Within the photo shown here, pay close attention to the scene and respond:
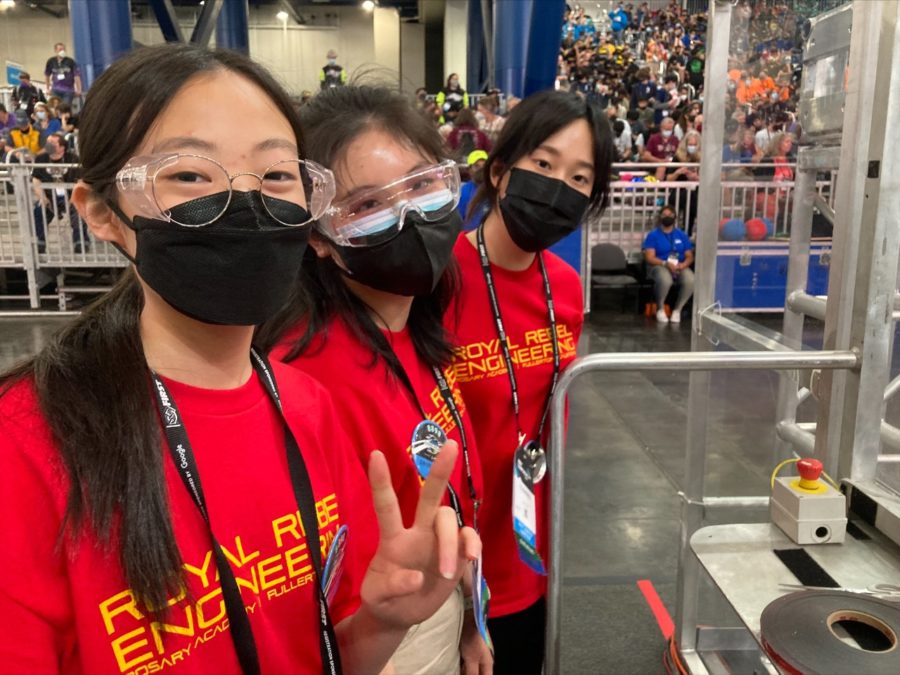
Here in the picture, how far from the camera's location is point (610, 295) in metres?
9.78

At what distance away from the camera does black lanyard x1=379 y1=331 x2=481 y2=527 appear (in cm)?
152

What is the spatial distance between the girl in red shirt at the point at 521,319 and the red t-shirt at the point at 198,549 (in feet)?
2.30

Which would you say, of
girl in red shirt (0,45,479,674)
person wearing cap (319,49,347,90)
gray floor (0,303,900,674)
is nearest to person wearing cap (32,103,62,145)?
person wearing cap (319,49,347,90)

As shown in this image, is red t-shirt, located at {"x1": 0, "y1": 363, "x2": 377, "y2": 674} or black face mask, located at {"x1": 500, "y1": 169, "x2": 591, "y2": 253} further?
black face mask, located at {"x1": 500, "y1": 169, "x2": 591, "y2": 253}

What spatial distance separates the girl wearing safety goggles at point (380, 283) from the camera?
1.44 meters

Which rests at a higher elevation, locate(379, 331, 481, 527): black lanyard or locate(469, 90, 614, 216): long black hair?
locate(469, 90, 614, 216): long black hair

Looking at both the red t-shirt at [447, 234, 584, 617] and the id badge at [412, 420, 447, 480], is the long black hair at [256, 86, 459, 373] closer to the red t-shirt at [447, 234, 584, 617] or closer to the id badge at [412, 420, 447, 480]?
the id badge at [412, 420, 447, 480]

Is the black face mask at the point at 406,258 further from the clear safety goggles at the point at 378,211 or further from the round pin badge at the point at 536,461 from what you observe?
the round pin badge at the point at 536,461

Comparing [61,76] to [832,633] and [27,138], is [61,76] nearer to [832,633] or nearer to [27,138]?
[27,138]

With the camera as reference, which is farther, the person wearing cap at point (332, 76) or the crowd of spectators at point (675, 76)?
the crowd of spectators at point (675, 76)

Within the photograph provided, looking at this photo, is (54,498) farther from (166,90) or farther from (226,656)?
(166,90)

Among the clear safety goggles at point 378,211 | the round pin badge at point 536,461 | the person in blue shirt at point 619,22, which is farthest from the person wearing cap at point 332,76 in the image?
the person in blue shirt at point 619,22

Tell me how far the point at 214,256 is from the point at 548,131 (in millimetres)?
1271

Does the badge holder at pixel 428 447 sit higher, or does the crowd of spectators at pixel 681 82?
the crowd of spectators at pixel 681 82
